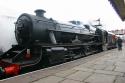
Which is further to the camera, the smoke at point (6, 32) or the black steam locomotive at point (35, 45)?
the smoke at point (6, 32)

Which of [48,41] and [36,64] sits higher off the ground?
[48,41]

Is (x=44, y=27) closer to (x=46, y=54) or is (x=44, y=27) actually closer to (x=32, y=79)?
(x=46, y=54)

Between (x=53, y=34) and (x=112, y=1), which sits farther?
(x=53, y=34)

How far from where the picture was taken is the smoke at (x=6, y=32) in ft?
33.8

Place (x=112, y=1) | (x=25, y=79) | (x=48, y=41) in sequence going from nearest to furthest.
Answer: (x=112, y=1), (x=25, y=79), (x=48, y=41)

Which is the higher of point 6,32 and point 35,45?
point 6,32

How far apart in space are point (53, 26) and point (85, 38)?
4949 mm

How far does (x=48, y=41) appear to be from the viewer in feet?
29.5

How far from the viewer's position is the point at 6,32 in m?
10.6

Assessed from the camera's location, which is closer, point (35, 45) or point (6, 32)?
point (35, 45)

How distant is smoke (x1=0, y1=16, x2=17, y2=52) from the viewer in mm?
10305

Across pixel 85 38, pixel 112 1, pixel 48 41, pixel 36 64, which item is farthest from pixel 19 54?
pixel 85 38

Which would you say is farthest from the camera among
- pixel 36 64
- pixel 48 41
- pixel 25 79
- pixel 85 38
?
pixel 85 38

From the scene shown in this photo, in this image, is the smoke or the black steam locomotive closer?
the black steam locomotive
